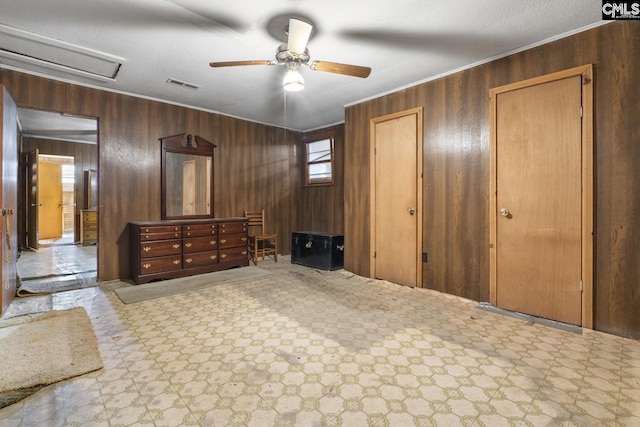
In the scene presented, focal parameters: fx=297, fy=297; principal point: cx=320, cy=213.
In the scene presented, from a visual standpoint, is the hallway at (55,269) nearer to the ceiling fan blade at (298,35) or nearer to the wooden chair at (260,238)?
the wooden chair at (260,238)

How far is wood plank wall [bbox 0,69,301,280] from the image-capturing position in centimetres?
373

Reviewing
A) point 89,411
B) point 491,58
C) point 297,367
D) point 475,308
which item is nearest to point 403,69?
point 491,58

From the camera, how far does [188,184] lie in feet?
15.8

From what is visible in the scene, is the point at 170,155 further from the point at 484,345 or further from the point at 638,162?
the point at 638,162

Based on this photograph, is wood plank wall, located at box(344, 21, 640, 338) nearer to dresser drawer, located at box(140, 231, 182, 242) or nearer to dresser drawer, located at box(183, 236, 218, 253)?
dresser drawer, located at box(183, 236, 218, 253)

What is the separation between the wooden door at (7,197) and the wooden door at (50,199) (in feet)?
18.4

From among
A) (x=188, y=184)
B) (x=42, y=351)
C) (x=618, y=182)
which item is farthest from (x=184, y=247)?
(x=618, y=182)

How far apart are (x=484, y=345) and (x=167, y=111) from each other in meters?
4.97

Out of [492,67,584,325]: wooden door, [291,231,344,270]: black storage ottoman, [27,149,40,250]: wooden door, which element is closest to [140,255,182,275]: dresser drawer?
[291,231,344,270]: black storage ottoman

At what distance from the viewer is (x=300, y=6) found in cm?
231

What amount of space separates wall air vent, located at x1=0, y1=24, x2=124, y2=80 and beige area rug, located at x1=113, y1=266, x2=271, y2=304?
8.47 ft

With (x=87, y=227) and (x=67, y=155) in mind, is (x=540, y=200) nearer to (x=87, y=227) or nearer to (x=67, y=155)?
(x=87, y=227)

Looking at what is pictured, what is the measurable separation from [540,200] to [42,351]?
13.9 feet

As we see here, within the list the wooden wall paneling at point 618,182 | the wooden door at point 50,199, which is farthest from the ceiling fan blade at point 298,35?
the wooden door at point 50,199
